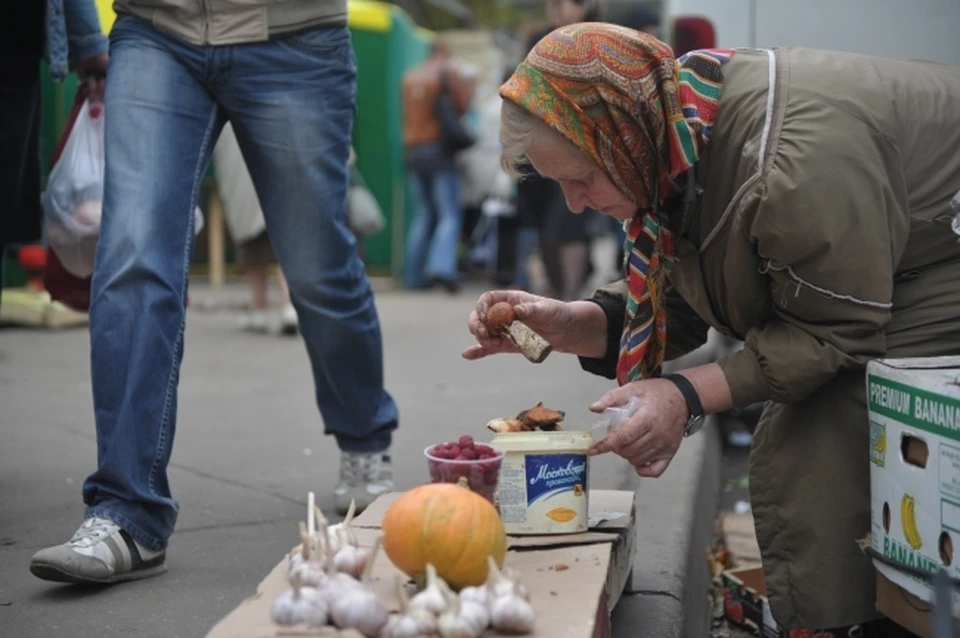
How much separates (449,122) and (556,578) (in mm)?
7836

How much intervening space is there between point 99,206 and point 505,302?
1.33 metres

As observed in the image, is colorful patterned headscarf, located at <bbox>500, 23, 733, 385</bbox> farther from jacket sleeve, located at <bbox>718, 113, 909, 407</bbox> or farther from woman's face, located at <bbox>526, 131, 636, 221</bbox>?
jacket sleeve, located at <bbox>718, 113, 909, 407</bbox>

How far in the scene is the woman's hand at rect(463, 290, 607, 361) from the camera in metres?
2.47

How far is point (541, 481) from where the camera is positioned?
2.23m

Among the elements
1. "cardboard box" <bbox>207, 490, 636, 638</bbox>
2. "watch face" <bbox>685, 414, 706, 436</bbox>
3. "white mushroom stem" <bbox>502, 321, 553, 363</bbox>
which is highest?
"white mushroom stem" <bbox>502, 321, 553, 363</bbox>

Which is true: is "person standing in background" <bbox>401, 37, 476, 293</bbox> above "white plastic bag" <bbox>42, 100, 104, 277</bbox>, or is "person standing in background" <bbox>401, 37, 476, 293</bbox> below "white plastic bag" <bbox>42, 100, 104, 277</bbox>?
below

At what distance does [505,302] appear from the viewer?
2.48 metres

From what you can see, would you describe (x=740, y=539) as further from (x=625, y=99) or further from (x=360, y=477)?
(x=625, y=99)

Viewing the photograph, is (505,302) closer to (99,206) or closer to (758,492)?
(758,492)

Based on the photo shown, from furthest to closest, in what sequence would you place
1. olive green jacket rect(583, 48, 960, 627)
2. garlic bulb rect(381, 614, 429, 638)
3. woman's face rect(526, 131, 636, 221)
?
woman's face rect(526, 131, 636, 221), olive green jacket rect(583, 48, 960, 627), garlic bulb rect(381, 614, 429, 638)

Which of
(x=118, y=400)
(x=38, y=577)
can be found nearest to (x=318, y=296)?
(x=118, y=400)

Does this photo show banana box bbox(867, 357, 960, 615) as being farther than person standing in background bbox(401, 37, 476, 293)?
No

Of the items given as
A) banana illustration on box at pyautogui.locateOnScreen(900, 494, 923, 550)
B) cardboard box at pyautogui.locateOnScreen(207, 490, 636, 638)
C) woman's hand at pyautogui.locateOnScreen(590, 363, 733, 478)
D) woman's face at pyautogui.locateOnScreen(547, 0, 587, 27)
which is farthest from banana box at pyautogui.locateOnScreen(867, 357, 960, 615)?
woman's face at pyautogui.locateOnScreen(547, 0, 587, 27)

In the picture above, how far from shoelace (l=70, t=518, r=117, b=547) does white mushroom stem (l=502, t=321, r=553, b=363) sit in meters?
0.87
